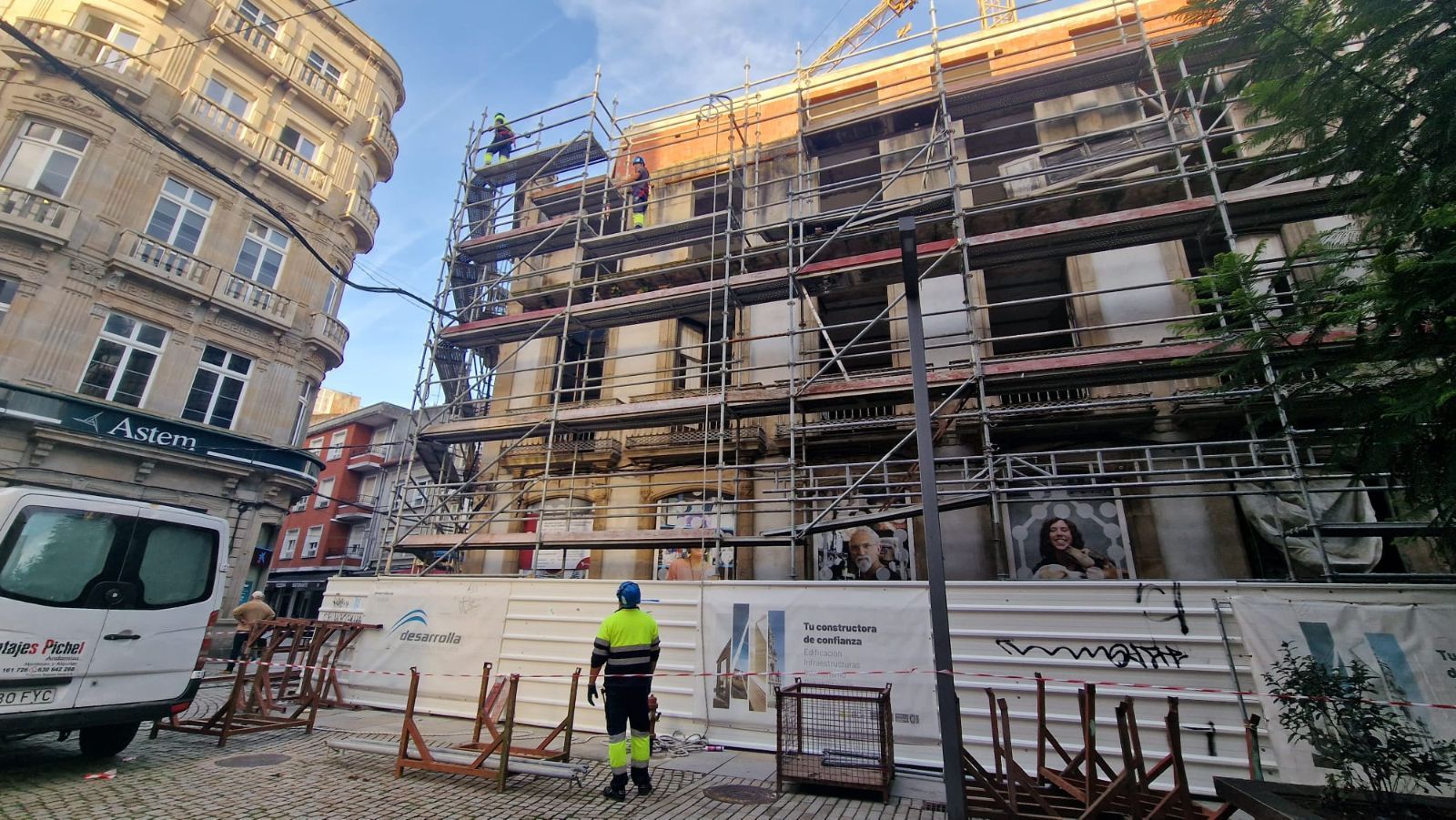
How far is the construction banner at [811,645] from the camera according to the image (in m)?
7.52

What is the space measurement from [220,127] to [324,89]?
4.42m

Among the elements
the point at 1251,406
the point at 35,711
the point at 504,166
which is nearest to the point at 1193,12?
the point at 1251,406

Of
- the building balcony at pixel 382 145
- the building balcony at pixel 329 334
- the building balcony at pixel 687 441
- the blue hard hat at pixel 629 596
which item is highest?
the building balcony at pixel 382 145

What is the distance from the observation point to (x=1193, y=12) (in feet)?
18.4

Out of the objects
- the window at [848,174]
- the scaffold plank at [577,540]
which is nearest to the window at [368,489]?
the scaffold plank at [577,540]

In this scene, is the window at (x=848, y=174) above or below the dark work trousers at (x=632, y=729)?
above

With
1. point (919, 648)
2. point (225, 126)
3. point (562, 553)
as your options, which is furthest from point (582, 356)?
point (225, 126)

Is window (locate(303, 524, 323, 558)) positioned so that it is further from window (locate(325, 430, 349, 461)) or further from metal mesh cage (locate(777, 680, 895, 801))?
metal mesh cage (locate(777, 680, 895, 801))

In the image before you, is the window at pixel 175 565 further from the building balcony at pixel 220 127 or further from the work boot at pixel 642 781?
the building balcony at pixel 220 127

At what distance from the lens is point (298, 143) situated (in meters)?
21.4

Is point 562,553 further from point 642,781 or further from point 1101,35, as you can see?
point 1101,35

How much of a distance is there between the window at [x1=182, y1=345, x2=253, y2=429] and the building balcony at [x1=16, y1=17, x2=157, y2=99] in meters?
7.08

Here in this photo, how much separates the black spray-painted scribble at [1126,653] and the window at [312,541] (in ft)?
113

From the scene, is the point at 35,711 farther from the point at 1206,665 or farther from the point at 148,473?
the point at 148,473
